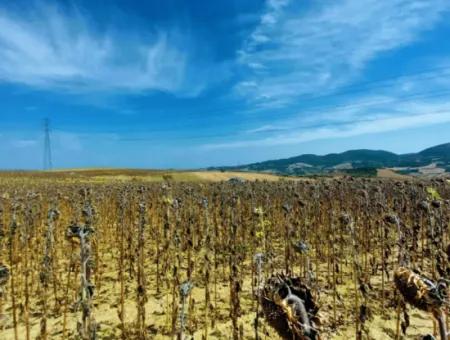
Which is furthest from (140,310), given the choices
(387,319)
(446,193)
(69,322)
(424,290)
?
(446,193)

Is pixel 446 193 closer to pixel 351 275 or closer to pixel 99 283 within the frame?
pixel 351 275

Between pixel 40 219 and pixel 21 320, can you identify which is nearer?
pixel 21 320

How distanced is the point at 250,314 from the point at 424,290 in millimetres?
6236

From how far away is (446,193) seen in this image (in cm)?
2380

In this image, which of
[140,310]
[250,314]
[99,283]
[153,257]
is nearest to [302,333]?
[140,310]

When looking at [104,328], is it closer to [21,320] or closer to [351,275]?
[21,320]

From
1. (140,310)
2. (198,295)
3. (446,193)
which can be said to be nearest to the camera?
(140,310)

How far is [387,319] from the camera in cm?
745

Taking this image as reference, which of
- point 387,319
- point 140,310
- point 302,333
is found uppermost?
point 302,333

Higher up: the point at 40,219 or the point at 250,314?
the point at 40,219

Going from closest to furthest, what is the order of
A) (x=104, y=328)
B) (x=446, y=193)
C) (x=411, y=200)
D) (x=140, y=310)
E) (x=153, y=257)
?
(x=140, y=310)
(x=104, y=328)
(x=153, y=257)
(x=411, y=200)
(x=446, y=193)

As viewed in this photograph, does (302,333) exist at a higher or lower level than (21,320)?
higher

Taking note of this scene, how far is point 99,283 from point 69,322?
1.84 m

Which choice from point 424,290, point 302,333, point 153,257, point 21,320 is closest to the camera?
point 302,333
